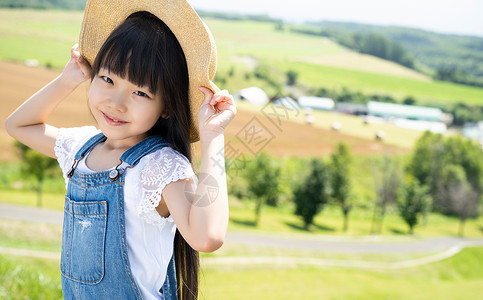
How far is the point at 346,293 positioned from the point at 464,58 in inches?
4747

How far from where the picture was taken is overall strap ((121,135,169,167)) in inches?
70.4

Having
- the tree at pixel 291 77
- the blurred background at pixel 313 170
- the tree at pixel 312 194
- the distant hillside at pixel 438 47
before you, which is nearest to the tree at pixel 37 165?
the blurred background at pixel 313 170

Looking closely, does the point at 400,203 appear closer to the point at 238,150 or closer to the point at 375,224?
the point at 375,224

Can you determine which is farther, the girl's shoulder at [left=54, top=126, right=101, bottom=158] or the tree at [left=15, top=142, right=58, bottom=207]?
the tree at [left=15, top=142, right=58, bottom=207]

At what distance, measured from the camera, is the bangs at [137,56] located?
5.58 feet

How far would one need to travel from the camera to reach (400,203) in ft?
137

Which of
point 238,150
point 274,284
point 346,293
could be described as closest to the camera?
point 238,150

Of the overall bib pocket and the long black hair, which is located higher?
the long black hair

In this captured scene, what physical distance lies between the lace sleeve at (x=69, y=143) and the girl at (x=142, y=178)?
16cm

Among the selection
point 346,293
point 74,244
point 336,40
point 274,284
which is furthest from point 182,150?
point 336,40

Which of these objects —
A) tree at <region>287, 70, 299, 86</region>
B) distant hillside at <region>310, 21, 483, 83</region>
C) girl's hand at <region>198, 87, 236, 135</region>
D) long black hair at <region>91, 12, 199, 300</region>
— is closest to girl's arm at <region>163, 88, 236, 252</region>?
girl's hand at <region>198, 87, 236, 135</region>

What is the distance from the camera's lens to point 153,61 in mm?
1700

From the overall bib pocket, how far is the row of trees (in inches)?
1246

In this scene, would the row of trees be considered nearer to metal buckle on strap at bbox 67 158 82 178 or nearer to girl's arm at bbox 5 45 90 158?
girl's arm at bbox 5 45 90 158
